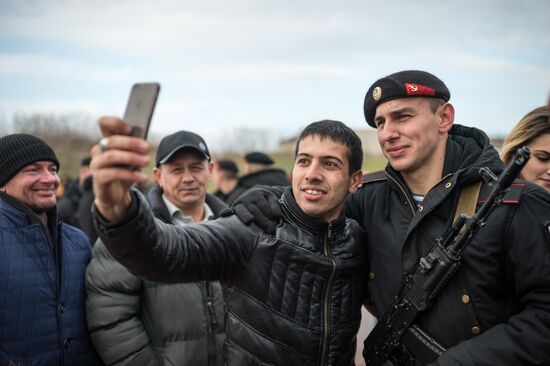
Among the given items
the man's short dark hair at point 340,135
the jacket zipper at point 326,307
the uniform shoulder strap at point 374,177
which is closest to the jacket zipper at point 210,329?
the jacket zipper at point 326,307

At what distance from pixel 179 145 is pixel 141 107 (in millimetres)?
2205

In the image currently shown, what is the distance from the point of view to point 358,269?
8.12 ft

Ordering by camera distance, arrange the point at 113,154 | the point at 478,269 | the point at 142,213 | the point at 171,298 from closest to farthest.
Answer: the point at 113,154, the point at 142,213, the point at 478,269, the point at 171,298

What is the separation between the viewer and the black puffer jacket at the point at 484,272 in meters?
2.08

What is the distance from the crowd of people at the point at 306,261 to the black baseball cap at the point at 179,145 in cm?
57

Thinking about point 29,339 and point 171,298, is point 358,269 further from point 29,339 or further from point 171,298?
point 29,339

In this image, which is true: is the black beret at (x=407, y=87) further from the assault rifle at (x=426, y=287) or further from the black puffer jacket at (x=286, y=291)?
the black puffer jacket at (x=286, y=291)

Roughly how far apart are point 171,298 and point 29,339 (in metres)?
0.81

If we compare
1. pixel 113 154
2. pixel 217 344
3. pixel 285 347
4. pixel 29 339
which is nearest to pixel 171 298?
pixel 217 344

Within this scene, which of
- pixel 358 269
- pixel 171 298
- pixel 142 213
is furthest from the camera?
pixel 171 298

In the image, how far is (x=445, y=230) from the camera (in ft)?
7.61

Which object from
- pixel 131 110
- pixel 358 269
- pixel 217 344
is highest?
pixel 131 110

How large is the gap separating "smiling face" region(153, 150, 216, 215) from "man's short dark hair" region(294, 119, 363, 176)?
1197mm

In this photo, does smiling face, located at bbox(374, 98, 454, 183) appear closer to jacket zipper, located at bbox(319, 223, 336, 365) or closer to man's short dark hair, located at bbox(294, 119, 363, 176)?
man's short dark hair, located at bbox(294, 119, 363, 176)
